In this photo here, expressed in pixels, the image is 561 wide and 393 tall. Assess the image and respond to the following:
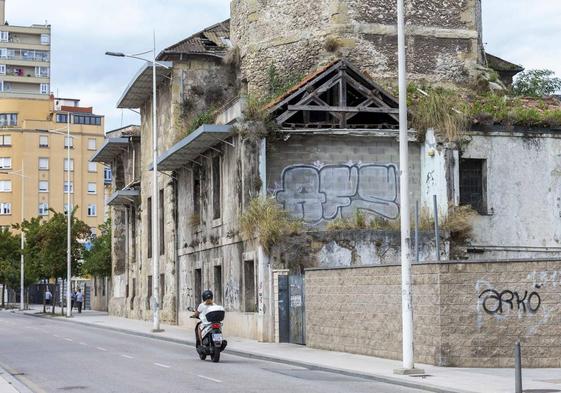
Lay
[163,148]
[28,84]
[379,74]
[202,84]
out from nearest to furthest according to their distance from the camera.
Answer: [379,74]
[202,84]
[163,148]
[28,84]

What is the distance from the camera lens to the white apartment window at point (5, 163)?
110m

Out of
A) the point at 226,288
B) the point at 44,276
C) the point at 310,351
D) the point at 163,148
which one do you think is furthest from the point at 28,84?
the point at 310,351

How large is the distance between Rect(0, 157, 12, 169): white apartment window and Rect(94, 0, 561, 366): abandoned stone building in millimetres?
74143

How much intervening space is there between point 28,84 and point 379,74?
102044mm

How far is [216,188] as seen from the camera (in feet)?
125

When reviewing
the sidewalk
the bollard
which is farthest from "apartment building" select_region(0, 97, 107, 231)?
the bollard

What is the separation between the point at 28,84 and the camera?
429 ft

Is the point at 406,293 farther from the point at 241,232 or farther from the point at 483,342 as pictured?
the point at 241,232

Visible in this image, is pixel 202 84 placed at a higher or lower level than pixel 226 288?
higher

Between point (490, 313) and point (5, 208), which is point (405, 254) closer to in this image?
point (490, 313)

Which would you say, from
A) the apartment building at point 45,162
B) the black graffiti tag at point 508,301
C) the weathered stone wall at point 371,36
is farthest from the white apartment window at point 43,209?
the black graffiti tag at point 508,301

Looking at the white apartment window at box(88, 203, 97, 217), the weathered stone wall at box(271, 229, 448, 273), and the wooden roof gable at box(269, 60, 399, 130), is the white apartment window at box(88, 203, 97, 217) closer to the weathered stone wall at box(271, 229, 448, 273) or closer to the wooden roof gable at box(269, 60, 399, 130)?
the wooden roof gable at box(269, 60, 399, 130)

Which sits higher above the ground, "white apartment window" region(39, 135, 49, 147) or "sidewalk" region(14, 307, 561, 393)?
"white apartment window" region(39, 135, 49, 147)

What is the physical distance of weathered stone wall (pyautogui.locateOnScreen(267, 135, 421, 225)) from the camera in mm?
32375
